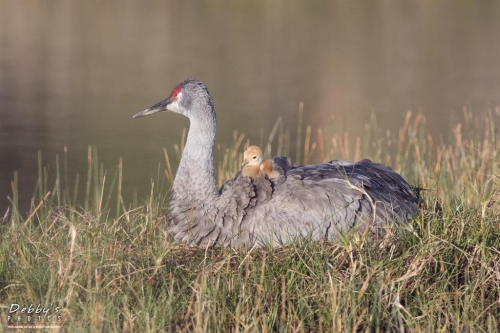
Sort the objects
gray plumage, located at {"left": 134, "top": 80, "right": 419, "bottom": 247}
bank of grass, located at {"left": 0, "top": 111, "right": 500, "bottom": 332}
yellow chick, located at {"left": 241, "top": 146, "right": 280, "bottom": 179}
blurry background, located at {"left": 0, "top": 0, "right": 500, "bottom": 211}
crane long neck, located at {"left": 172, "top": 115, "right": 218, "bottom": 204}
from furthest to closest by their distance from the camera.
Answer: blurry background, located at {"left": 0, "top": 0, "right": 500, "bottom": 211}
crane long neck, located at {"left": 172, "top": 115, "right": 218, "bottom": 204}
yellow chick, located at {"left": 241, "top": 146, "right": 280, "bottom": 179}
gray plumage, located at {"left": 134, "top": 80, "right": 419, "bottom": 247}
bank of grass, located at {"left": 0, "top": 111, "right": 500, "bottom": 332}

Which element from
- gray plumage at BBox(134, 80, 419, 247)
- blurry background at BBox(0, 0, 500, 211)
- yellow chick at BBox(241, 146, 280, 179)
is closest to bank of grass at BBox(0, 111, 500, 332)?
gray plumage at BBox(134, 80, 419, 247)

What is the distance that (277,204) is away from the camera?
4863mm

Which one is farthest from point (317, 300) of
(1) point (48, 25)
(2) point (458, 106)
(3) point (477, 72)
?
(1) point (48, 25)

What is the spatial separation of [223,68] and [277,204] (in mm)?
12426

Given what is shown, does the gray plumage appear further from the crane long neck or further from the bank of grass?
the bank of grass

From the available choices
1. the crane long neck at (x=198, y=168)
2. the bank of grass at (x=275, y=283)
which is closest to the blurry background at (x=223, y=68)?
the crane long neck at (x=198, y=168)

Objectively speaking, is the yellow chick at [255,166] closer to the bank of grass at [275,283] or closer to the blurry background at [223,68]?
the bank of grass at [275,283]

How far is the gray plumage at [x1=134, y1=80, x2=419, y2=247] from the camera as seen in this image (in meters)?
4.77

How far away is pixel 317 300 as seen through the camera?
12.8 feet

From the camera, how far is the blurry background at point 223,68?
12133 millimetres

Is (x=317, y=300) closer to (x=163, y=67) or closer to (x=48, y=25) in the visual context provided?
(x=163, y=67)

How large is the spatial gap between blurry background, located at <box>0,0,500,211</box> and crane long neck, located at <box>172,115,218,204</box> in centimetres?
358

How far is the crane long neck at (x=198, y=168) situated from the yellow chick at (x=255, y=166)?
269mm

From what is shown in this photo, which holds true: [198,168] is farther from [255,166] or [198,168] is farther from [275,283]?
[275,283]
